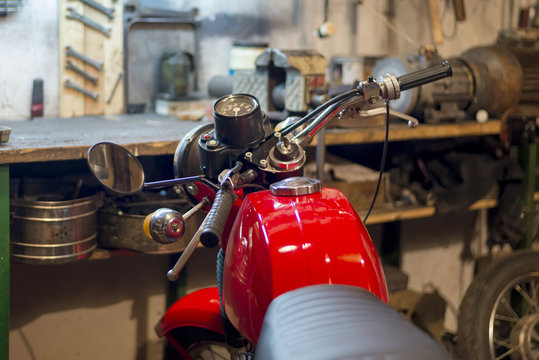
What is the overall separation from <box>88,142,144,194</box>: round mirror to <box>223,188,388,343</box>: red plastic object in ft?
0.77

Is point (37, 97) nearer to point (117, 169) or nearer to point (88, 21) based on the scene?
point (88, 21)

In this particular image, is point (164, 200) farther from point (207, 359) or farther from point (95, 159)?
point (95, 159)

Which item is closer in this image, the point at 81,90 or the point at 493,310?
the point at 493,310

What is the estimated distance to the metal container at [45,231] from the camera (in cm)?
170

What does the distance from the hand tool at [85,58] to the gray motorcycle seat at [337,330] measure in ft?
5.54

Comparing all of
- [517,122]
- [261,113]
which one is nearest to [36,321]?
[261,113]

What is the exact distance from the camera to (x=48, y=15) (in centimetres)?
232

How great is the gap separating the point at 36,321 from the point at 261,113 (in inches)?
59.7

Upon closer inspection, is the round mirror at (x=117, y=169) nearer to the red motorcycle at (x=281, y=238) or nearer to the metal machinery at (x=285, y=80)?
the red motorcycle at (x=281, y=238)

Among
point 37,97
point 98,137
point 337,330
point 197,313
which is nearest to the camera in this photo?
point 337,330

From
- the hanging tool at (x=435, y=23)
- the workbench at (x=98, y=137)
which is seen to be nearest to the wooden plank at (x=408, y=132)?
the workbench at (x=98, y=137)

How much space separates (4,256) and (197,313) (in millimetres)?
560

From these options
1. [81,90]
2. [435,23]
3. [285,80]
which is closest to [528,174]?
[435,23]

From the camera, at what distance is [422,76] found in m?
1.23
